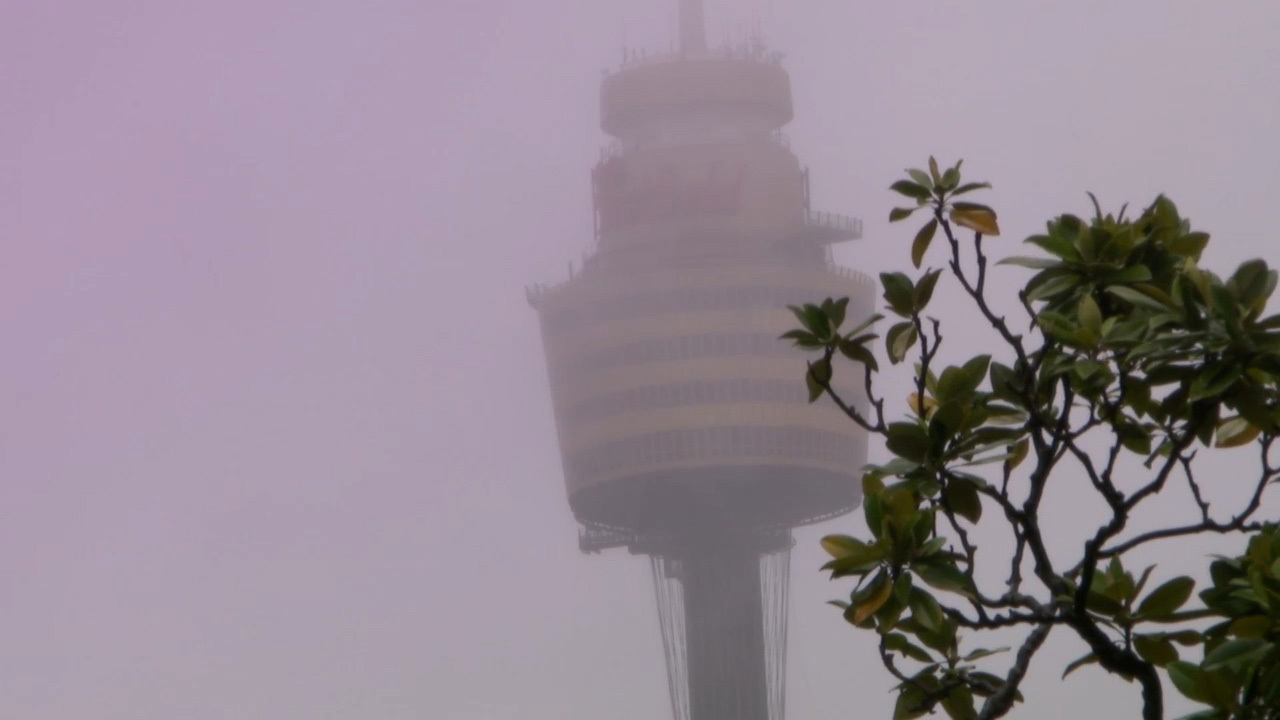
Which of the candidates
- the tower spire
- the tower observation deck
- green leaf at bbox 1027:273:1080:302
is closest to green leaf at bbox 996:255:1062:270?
green leaf at bbox 1027:273:1080:302

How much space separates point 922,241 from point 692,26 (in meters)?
162

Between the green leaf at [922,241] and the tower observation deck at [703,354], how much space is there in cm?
13857

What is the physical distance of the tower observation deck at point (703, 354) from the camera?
14900 cm

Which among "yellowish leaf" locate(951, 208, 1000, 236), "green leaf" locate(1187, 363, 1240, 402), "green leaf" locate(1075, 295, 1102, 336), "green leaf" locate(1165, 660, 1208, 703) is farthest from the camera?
Answer: "yellowish leaf" locate(951, 208, 1000, 236)

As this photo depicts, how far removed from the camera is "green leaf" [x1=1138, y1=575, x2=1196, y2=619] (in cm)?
705

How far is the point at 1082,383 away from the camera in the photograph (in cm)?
714

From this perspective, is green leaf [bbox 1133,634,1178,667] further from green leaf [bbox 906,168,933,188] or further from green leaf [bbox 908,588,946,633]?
green leaf [bbox 906,168,933,188]

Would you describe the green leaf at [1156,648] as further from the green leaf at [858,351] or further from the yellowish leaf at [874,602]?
the green leaf at [858,351]

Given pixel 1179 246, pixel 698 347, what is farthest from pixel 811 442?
pixel 1179 246

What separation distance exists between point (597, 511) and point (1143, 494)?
145348 mm

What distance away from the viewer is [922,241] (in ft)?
25.8

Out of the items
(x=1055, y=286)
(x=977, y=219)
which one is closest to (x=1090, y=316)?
(x=1055, y=286)

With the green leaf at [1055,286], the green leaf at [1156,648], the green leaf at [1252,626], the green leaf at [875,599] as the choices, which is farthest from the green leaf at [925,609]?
the green leaf at [1055,286]

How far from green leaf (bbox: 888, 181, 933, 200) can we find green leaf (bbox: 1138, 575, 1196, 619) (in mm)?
1680
